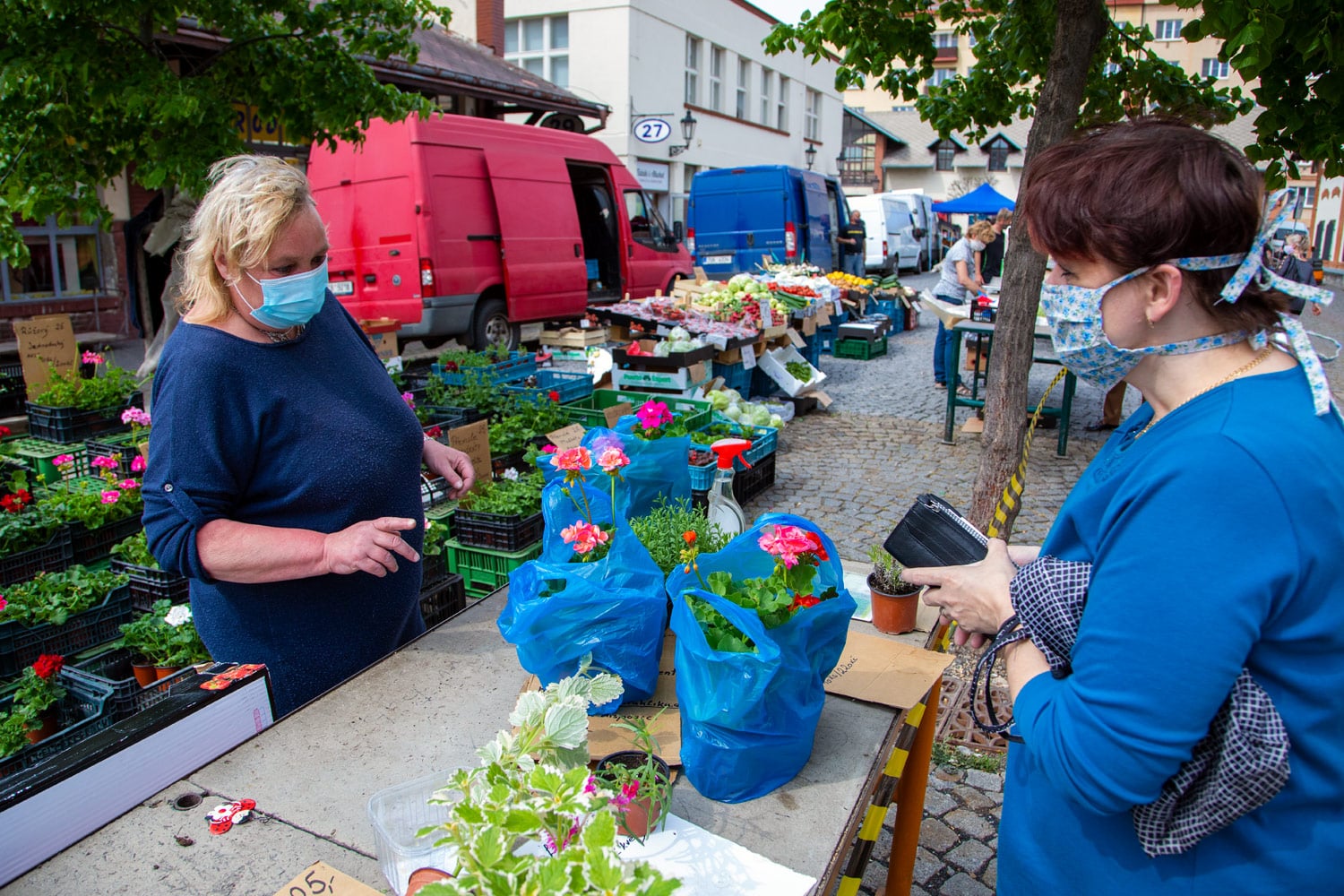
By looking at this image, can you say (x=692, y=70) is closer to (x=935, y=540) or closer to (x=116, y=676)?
(x=116, y=676)

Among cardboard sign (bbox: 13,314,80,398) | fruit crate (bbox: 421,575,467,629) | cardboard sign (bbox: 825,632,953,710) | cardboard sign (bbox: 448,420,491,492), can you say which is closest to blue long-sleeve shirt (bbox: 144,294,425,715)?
cardboard sign (bbox: 825,632,953,710)

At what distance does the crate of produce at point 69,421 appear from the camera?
5.32m

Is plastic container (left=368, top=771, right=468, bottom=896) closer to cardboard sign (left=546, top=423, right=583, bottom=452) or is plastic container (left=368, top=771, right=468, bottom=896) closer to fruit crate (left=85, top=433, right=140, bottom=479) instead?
cardboard sign (left=546, top=423, right=583, bottom=452)

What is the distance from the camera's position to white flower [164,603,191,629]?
3.10 m

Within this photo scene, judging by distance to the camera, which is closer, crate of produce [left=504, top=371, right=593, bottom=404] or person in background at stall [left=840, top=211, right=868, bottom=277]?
crate of produce [left=504, top=371, right=593, bottom=404]

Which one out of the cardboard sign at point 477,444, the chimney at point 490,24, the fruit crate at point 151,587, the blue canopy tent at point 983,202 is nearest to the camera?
the fruit crate at point 151,587

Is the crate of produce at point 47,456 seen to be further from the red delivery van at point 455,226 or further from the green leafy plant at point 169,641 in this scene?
the red delivery van at point 455,226

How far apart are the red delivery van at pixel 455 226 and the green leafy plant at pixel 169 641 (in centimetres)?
602

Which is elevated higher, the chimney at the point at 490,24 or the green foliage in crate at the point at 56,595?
the chimney at the point at 490,24

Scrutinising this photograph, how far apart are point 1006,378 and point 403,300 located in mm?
6415

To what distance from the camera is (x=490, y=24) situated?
16.3 m

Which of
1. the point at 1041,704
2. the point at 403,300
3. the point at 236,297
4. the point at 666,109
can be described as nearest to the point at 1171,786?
the point at 1041,704

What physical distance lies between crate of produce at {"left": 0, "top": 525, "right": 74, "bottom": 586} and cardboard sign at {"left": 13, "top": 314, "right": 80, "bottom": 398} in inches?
88.7

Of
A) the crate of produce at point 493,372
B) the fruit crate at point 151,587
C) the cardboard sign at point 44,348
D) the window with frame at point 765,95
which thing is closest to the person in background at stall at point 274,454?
the fruit crate at point 151,587
